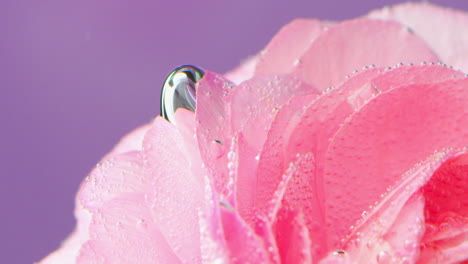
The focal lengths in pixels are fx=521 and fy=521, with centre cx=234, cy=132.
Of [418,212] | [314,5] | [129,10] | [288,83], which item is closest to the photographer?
[418,212]

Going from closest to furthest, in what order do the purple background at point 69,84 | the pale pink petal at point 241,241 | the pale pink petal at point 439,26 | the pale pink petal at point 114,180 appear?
1. the pale pink petal at point 241,241
2. the pale pink petal at point 114,180
3. the pale pink petal at point 439,26
4. the purple background at point 69,84

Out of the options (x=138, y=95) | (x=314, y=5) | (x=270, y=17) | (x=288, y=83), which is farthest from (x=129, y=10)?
(x=288, y=83)

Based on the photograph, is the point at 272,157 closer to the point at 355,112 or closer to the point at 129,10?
the point at 355,112

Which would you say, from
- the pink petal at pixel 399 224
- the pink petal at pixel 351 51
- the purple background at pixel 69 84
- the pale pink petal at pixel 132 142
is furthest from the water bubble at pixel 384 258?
the purple background at pixel 69 84

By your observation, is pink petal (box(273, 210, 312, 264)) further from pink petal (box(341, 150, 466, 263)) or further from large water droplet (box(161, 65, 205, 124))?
large water droplet (box(161, 65, 205, 124))

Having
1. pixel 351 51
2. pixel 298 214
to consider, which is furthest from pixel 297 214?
pixel 351 51

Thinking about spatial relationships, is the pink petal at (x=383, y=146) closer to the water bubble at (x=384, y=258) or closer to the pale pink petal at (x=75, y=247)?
the water bubble at (x=384, y=258)

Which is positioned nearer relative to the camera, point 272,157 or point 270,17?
point 272,157

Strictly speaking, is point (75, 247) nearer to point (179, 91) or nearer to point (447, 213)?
point (179, 91)
